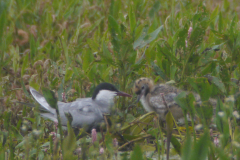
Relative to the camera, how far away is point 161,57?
12.2ft

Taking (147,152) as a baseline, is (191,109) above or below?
above

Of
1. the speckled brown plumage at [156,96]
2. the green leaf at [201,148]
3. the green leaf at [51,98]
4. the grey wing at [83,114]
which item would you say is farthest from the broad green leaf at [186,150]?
the speckled brown plumage at [156,96]

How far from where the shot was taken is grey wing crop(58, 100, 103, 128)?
10.9ft

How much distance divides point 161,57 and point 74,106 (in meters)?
1.10

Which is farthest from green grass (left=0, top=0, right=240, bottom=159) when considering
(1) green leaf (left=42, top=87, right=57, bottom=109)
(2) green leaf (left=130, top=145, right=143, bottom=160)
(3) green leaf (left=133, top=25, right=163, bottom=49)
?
(2) green leaf (left=130, top=145, right=143, bottom=160)

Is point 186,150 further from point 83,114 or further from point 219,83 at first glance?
point 83,114

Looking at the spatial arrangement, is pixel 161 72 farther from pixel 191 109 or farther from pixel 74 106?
pixel 191 109

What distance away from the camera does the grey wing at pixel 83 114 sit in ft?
10.9

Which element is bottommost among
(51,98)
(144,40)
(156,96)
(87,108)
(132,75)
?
(156,96)

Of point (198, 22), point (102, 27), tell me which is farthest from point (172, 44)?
point (102, 27)

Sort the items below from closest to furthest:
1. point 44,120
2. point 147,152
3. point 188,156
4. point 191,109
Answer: point 188,156, point 191,109, point 147,152, point 44,120

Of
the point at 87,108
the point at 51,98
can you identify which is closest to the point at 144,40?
the point at 87,108

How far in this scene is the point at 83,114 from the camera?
3346 millimetres

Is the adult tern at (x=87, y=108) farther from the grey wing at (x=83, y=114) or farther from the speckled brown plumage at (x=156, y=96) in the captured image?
the speckled brown plumage at (x=156, y=96)
